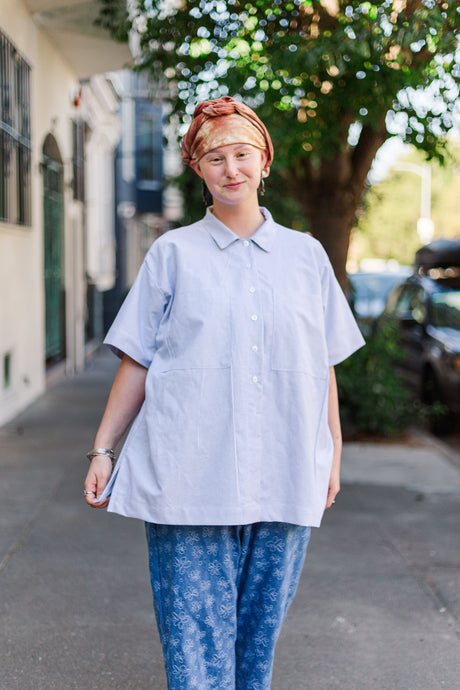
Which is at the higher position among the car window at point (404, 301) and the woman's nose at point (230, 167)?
the woman's nose at point (230, 167)

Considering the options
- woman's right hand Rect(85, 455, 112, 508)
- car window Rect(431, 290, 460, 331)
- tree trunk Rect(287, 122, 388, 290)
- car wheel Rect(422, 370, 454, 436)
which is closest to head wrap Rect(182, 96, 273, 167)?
woman's right hand Rect(85, 455, 112, 508)

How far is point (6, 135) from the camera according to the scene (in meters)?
8.19

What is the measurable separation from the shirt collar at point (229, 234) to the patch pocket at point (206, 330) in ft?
0.50

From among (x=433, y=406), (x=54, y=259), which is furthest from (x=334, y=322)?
(x=54, y=259)

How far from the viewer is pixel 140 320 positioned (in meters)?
2.37

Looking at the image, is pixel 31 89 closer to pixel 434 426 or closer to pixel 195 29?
pixel 195 29

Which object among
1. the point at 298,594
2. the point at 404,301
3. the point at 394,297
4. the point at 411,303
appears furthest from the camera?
the point at 394,297

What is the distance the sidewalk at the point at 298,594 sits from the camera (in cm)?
330

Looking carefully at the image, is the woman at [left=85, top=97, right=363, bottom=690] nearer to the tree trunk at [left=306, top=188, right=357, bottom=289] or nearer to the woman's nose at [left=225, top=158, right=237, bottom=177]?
the woman's nose at [left=225, top=158, right=237, bottom=177]

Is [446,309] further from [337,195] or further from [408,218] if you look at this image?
[408,218]

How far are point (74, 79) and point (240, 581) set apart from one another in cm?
1125

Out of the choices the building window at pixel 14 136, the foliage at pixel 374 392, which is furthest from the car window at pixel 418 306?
the building window at pixel 14 136

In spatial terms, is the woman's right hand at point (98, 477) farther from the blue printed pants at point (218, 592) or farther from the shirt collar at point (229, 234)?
the shirt collar at point (229, 234)

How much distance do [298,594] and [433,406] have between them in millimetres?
5227
